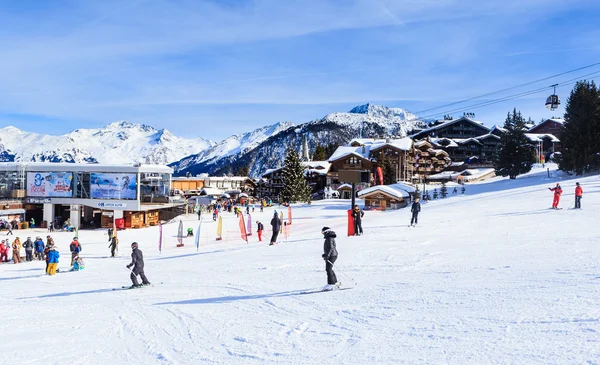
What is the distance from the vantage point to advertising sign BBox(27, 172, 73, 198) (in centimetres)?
4147

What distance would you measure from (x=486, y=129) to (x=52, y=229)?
89550 mm

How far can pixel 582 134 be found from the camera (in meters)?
41.7

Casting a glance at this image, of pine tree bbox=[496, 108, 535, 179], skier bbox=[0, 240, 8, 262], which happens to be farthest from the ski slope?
A: pine tree bbox=[496, 108, 535, 179]

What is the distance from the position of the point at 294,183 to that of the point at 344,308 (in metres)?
47.0

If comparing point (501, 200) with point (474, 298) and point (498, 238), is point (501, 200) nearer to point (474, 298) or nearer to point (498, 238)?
point (498, 238)

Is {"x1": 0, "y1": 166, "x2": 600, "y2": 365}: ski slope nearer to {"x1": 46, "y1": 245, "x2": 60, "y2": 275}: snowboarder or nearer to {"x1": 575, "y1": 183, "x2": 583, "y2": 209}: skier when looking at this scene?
{"x1": 46, "y1": 245, "x2": 60, "y2": 275}: snowboarder

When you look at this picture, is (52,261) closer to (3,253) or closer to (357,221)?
(3,253)

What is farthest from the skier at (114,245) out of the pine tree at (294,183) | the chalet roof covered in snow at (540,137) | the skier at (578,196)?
the chalet roof covered in snow at (540,137)

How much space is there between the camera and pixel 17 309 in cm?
1098

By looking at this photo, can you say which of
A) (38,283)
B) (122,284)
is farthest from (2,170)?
(122,284)

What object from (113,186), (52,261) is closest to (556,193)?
(52,261)

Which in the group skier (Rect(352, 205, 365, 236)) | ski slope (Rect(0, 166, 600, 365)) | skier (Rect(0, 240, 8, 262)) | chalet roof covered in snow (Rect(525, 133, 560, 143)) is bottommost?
skier (Rect(0, 240, 8, 262))

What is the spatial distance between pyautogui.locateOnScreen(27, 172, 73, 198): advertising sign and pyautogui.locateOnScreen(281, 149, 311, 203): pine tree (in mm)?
23453

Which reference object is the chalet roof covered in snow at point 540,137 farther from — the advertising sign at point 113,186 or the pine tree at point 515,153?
the advertising sign at point 113,186
